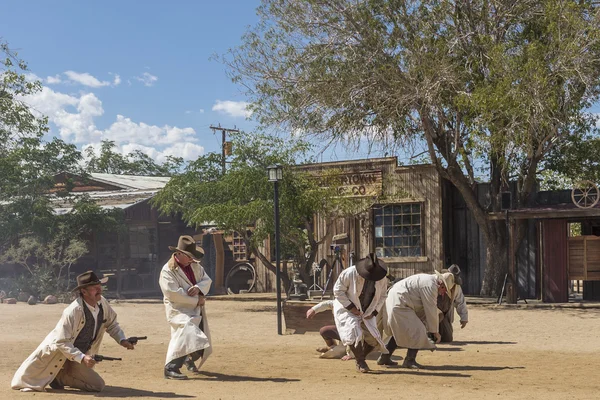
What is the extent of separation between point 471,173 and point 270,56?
19.3 ft

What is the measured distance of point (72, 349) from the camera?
817 cm

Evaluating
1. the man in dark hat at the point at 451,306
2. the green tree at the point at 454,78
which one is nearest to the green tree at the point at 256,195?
the green tree at the point at 454,78

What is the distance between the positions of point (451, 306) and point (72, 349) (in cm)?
591

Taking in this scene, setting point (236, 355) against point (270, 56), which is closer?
point (236, 355)

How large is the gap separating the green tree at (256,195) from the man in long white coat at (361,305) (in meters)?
Answer: 9.45

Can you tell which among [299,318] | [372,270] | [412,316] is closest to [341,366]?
[412,316]

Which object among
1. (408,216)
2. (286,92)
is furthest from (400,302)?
(408,216)

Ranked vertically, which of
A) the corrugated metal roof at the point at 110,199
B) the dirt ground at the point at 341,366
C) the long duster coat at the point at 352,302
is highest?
the corrugated metal roof at the point at 110,199

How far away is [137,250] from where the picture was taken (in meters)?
28.4

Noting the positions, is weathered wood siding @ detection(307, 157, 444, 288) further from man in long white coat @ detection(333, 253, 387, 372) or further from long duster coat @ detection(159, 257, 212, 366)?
long duster coat @ detection(159, 257, 212, 366)

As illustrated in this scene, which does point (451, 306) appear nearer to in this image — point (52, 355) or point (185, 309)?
point (185, 309)

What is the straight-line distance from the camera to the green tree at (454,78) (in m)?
18.5

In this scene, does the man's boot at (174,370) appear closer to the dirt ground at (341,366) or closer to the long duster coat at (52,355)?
the dirt ground at (341,366)

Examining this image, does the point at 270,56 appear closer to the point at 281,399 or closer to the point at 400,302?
the point at 400,302
